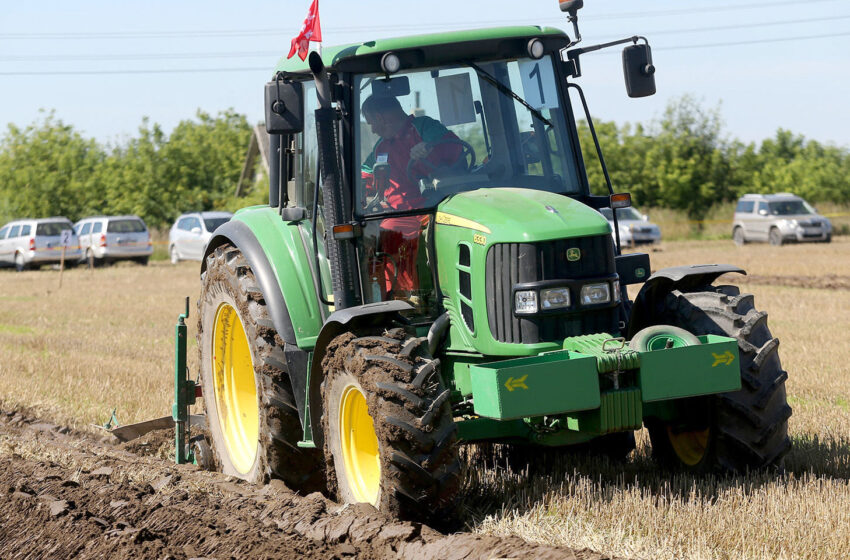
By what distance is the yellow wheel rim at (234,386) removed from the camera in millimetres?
7461

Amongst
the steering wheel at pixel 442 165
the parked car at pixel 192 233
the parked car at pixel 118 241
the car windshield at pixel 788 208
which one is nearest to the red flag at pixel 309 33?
the steering wheel at pixel 442 165

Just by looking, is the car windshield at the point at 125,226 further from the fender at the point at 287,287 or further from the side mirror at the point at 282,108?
the side mirror at the point at 282,108

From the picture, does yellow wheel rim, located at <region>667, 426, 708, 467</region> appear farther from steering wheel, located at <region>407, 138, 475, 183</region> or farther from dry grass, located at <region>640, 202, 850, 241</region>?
dry grass, located at <region>640, 202, 850, 241</region>

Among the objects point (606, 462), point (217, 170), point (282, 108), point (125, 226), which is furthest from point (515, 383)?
point (217, 170)

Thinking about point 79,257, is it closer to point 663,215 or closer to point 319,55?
point 663,215

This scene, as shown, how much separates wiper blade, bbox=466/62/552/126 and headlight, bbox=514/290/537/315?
4.27 feet

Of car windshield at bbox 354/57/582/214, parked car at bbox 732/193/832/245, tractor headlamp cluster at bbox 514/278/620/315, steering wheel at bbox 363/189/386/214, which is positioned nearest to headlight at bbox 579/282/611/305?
tractor headlamp cluster at bbox 514/278/620/315

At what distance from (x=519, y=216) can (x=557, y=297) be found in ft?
1.50

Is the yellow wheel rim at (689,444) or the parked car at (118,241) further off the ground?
the parked car at (118,241)

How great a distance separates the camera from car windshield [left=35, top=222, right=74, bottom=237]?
34219 millimetres

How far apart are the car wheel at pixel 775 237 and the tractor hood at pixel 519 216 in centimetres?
2993

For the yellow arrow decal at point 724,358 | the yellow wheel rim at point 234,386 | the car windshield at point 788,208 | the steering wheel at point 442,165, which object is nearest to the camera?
the yellow arrow decal at point 724,358

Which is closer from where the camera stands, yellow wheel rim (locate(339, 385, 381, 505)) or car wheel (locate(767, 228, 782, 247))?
yellow wheel rim (locate(339, 385, 381, 505))

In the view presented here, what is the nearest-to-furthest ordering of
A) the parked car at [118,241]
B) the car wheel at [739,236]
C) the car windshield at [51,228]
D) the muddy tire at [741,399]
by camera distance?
the muddy tire at [741,399]
the parked car at [118,241]
the car windshield at [51,228]
the car wheel at [739,236]
